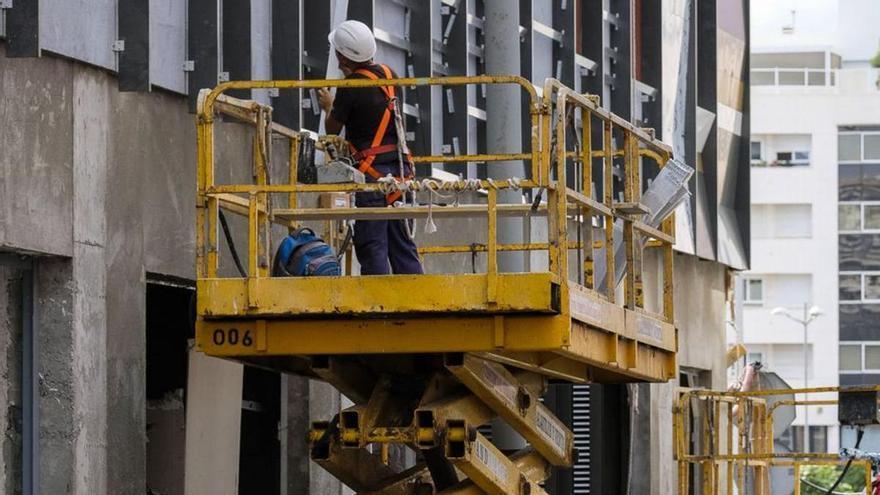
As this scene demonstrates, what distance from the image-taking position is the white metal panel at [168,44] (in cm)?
1580

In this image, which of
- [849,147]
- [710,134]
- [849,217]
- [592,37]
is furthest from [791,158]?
[592,37]

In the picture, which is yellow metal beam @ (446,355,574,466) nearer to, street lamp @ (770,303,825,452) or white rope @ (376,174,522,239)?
white rope @ (376,174,522,239)

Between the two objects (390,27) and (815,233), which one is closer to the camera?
(390,27)

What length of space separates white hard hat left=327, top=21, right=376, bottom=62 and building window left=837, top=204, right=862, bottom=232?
83.6m

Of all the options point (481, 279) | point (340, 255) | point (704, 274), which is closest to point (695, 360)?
point (704, 274)

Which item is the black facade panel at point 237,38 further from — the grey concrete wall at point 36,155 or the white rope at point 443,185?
the white rope at point 443,185

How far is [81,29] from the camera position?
14.9 metres

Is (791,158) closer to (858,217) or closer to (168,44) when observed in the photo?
(858,217)

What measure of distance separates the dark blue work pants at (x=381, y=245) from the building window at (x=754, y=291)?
280 ft

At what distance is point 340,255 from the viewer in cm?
1502

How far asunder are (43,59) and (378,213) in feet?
8.63

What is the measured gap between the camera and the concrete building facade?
14570 mm

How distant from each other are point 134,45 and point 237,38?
5.37ft

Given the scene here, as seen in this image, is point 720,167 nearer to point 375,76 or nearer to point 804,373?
point 375,76
